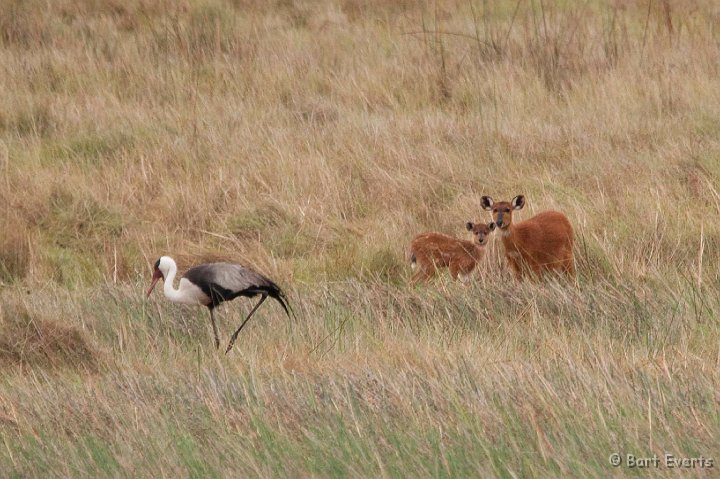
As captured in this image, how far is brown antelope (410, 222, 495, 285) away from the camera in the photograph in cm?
789

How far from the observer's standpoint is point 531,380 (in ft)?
15.5

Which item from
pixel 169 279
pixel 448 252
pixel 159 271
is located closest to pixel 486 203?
pixel 448 252

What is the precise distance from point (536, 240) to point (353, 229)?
139 centimetres

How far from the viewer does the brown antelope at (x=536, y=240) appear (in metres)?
7.74

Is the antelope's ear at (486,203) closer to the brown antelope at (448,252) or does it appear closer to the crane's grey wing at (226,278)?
the brown antelope at (448,252)

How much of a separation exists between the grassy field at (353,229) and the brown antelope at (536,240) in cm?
15

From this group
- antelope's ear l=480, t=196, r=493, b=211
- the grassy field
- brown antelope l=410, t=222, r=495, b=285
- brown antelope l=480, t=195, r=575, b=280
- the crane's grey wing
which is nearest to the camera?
the grassy field

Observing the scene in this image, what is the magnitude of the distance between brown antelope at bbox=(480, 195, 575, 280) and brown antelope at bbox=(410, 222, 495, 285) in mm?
127

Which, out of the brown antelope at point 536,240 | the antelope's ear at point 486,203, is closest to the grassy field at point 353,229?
the brown antelope at point 536,240

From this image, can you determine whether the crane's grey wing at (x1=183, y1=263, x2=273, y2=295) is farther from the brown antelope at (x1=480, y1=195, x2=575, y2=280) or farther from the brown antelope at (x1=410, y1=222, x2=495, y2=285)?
the brown antelope at (x1=480, y1=195, x2=575, y2=280)

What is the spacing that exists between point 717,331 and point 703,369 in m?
0.84

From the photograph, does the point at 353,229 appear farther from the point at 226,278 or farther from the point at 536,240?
the point at 226,278

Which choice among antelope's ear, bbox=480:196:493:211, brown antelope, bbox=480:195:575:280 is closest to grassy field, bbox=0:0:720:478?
brown antelope, bbox=480:195:575:280

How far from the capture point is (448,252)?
26.3ft
